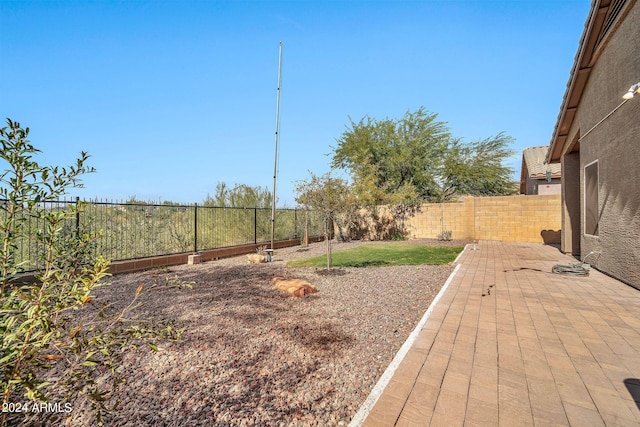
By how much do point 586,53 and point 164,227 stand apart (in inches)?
486

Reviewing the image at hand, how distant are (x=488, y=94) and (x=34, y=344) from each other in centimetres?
1607

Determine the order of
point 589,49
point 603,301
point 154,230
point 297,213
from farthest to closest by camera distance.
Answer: point 297,213, point 154,230, point 589,49, point 603,301

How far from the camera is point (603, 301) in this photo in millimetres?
4387

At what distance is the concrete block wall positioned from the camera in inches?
489

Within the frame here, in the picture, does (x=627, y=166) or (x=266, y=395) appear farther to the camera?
(x=627, y=166)

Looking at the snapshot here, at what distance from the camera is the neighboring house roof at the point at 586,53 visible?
5.84 m

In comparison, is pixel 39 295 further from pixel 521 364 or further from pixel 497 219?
pixel 497 219

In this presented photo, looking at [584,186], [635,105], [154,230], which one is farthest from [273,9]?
[584,186]

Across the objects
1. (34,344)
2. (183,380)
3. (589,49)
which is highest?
(589,49)

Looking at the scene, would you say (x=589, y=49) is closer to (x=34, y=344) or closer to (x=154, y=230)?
(x=34, y=344)

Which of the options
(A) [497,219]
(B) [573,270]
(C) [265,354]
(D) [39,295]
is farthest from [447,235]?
(D) [39,295]

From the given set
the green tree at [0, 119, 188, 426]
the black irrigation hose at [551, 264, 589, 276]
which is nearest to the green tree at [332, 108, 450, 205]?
the black irrigation hose at [551, 264, 589, 276]

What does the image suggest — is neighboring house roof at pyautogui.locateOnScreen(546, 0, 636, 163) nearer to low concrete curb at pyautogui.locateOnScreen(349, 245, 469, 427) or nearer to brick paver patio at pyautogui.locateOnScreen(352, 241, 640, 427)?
brick paver patio at pyautogui.locateOnScreen(352, 241, 640, 427)

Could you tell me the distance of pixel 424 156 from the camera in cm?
2038
